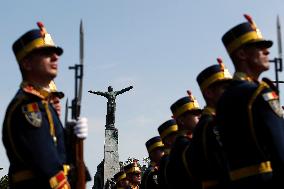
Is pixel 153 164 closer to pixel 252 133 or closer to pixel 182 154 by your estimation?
pixel 182 154

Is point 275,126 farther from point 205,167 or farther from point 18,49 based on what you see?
point 18,49

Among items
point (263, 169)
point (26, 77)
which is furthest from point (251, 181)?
point (26, 77)

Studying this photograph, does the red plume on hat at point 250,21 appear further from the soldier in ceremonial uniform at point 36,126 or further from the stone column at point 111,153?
the stone column at point 111,153

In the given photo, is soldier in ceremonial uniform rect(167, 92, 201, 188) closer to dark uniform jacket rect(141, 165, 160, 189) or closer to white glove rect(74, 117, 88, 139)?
white glove rect(74, 117, 88, 139)

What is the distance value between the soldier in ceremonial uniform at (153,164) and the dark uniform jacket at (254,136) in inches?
283

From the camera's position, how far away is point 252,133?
4.79 m

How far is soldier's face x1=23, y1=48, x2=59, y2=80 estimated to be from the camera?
565 centimetres

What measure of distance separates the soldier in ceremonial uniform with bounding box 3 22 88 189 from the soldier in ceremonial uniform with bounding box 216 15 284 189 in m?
1.48

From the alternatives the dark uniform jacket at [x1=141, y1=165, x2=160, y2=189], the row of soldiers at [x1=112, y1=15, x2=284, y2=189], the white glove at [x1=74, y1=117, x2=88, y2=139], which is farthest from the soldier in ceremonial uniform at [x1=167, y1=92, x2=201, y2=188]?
the dark uniform jacket at [x1=141, y1=165, x2=160, y2=189]

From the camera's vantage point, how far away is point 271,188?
479cm

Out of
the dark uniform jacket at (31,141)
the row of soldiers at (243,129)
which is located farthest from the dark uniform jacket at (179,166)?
the dark uniform jacket at (31,141)

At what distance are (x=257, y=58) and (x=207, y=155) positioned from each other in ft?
4.79

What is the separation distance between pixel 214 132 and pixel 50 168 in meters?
1.99

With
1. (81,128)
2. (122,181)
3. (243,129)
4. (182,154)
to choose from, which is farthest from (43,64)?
(122,181)
